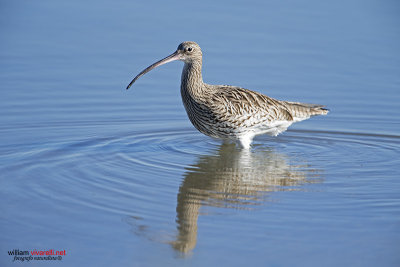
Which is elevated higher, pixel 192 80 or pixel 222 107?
pixel 192 80

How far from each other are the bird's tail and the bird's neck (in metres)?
1.82

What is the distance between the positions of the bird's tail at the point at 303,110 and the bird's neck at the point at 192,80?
1818 millimetres

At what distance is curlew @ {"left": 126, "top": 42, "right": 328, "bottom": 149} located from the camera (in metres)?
11.0

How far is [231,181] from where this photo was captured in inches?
384

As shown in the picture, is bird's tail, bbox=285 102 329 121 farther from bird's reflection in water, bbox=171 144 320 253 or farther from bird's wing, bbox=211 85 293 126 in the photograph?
bird's reflection in water, bbox=171 144 320 253

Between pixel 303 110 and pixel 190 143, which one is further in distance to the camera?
pixel 303 110

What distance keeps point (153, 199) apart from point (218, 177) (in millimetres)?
1481

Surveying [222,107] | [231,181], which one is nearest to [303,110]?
[222,107]

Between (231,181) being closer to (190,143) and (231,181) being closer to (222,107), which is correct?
(222,107)

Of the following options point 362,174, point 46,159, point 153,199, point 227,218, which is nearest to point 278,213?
point 227,218

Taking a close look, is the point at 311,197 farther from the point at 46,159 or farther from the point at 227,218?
the point at 46,159

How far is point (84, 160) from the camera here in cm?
1032

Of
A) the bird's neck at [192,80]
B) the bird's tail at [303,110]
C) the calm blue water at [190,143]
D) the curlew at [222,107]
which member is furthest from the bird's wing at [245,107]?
the calm blue water at [190,143]

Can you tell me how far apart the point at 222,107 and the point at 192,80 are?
0.71 metres
